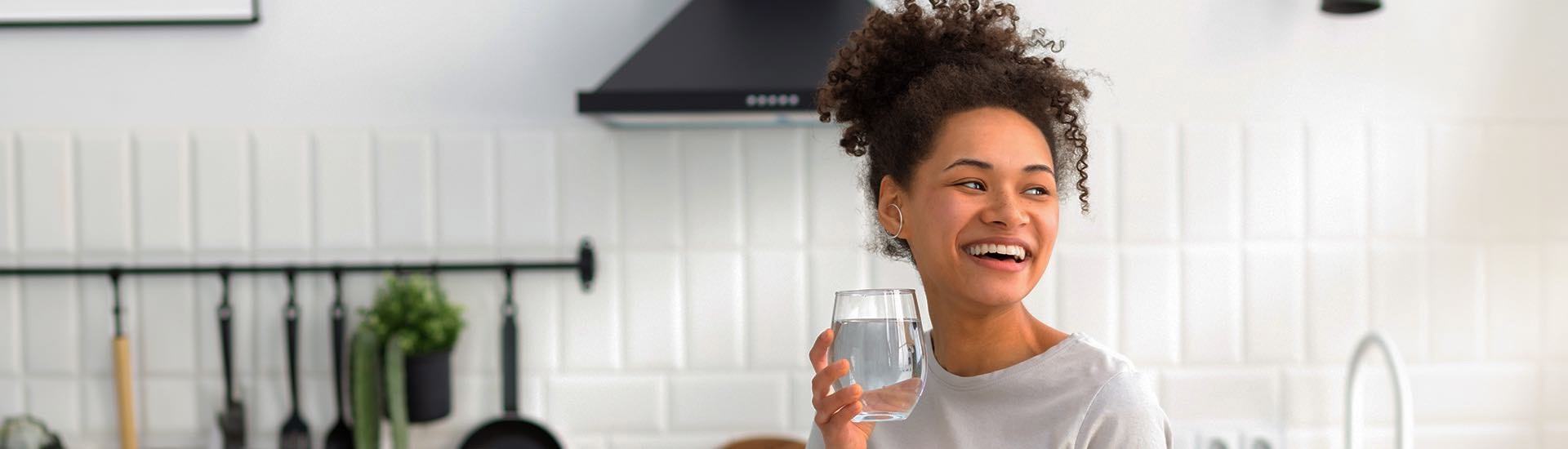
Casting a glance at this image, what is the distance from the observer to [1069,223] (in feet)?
6.43

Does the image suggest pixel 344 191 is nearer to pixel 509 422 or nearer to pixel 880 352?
pixel 509 422

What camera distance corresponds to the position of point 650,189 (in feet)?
6.42

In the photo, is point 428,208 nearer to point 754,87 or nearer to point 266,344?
point 266,344

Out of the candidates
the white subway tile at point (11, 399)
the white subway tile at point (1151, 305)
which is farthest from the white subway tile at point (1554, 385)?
the white subway tile at point (11, 399)

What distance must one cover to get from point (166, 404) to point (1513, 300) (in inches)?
92.4

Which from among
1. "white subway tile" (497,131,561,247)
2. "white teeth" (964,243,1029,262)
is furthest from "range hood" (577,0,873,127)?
"white teeth" (964,243,1029,262)

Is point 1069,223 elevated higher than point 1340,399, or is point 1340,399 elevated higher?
point 1069,223

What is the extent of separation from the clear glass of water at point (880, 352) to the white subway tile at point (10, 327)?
1822 mm

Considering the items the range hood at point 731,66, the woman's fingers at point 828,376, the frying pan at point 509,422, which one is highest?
the range hood at point 731,66

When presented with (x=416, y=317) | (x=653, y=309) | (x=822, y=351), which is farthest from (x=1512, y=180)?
(x=416, y=317)

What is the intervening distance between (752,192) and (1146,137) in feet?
2.23

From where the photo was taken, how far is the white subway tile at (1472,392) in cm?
199

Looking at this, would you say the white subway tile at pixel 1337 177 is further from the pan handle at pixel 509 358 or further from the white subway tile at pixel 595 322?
the pan handle at pixel 509 358

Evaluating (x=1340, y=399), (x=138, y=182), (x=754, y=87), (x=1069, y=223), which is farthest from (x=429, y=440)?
(x=1340, y=399)
